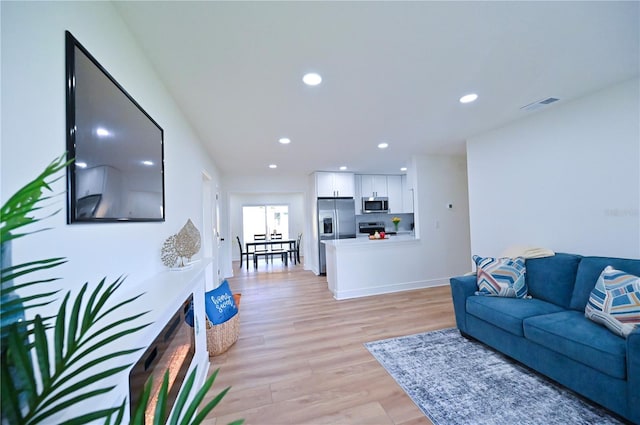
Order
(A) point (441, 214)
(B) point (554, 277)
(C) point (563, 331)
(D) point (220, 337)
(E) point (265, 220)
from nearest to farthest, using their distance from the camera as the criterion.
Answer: (C) point (563, 331) < (B) point (554, 277) < (D) point (220, 337) < (A) point (441, 214) < (E) point (265, 220)

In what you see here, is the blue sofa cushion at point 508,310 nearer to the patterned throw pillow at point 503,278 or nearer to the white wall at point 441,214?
the patterned throw pillow at point 503,278

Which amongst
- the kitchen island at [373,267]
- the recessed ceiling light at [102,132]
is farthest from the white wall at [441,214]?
the recessed ceiling light at [102,132]

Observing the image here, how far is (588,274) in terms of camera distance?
2.07 metres

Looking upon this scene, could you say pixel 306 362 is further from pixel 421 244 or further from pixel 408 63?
pixel 421 244

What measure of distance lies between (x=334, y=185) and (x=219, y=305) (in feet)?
12.6

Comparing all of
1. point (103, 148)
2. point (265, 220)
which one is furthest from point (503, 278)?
point (265, 220)

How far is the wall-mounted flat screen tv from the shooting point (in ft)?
3.02

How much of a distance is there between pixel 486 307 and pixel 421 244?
2237mm

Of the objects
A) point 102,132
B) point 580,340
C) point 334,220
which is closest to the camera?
point 102,132

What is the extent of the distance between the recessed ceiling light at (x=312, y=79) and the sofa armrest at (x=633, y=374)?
101 inches

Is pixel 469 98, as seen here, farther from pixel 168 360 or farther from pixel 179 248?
pixel 168 360

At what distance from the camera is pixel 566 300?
2207 millimetres

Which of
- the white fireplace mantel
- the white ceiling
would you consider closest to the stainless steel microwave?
the white ceiling

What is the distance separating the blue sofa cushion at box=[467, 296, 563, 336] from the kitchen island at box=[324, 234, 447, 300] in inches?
72.7
